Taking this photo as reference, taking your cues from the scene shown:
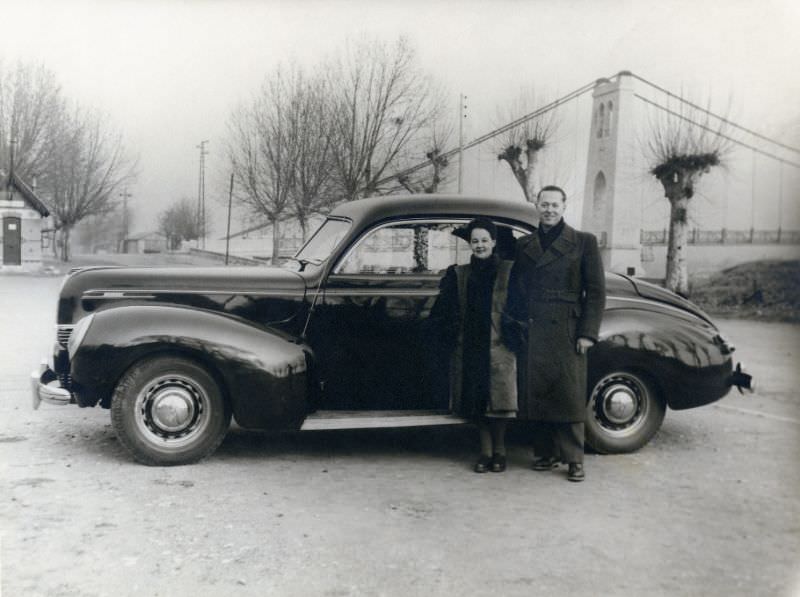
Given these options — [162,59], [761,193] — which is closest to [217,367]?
[162,59]

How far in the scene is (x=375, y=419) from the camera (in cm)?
452

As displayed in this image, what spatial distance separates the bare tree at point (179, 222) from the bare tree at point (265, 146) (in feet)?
1.15

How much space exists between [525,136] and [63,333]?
3.09 meters

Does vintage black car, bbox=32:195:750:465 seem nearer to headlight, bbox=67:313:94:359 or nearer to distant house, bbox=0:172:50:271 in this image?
headlight, bbox=67:313:94:359

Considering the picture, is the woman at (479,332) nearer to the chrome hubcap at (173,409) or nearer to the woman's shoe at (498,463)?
the woman's shoe at (498,463)

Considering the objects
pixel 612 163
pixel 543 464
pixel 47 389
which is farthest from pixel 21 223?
pixel 612 163

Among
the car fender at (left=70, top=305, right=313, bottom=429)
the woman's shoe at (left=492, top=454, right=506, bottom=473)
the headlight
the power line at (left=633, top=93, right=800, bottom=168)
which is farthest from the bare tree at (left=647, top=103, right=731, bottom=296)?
the headlight

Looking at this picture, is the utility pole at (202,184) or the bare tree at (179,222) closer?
the utility pole at (202,184)

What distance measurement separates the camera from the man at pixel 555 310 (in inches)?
168

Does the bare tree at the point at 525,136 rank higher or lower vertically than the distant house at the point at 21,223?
higher

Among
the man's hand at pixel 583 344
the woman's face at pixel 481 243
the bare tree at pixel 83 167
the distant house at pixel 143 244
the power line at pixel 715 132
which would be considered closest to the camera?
the power line at pixel 715 132

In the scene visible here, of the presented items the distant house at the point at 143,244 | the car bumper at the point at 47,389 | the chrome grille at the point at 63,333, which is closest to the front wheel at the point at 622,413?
the distant house at the point at 143,244

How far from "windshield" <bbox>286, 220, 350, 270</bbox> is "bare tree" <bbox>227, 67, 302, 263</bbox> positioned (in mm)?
385

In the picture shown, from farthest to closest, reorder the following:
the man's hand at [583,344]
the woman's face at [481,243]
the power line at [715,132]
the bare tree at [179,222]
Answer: the bare tree at [179,222]
the woman's face at [481,243]
the man's hand at [583,344]
the power line at [715,132]
